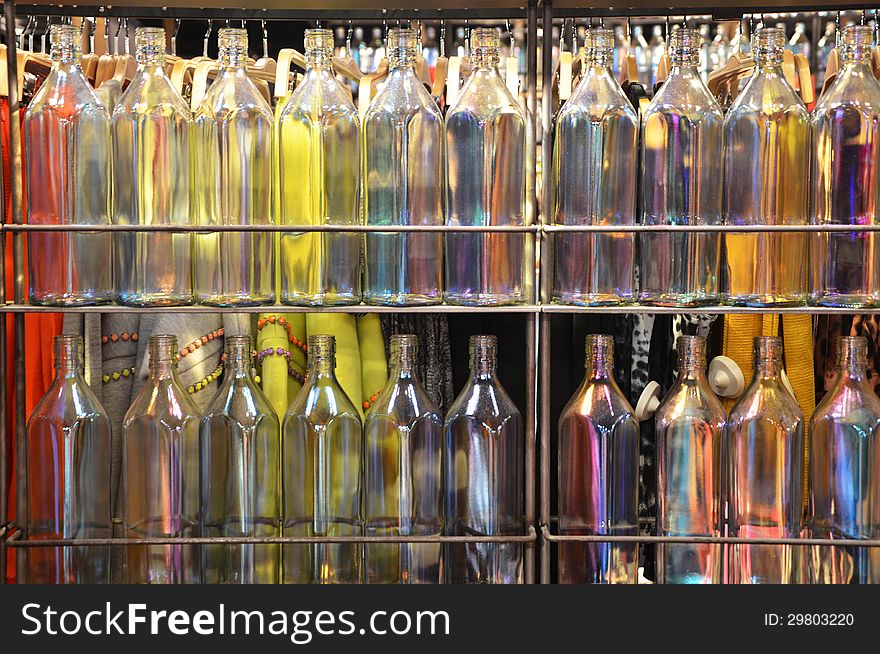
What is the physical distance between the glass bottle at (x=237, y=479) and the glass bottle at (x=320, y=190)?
0.15m

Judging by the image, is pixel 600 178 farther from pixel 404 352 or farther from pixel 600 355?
pixel 404 352

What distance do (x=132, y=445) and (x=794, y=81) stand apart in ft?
4.11

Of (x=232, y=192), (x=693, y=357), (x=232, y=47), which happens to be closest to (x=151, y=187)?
(x=232, y=192)

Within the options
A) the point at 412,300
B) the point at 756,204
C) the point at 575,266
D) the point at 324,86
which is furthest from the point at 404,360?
the point at 756,204

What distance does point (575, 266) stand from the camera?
1301 mm

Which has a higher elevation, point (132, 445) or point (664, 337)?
point (664, 337)

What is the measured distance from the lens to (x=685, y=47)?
1290 mm

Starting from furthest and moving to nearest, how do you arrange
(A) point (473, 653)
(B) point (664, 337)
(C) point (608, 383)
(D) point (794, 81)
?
(B) point (664, 337)
(D) point (794, 81)
(C) point (608, 383)
(A) point (473, 653)

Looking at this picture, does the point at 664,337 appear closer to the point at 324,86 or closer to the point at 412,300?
the point at 412,300

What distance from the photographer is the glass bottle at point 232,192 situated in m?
1.29

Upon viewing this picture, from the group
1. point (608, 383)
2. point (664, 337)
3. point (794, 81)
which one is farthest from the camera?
point (664, 337)

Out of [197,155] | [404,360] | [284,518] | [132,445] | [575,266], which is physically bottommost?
[284,518]

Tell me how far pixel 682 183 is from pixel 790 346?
608 mm

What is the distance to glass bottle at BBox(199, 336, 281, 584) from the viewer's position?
52.4 inches
